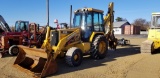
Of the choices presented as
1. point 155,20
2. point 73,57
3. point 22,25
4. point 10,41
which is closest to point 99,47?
point 73,57

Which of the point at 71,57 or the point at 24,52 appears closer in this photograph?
the point at 71,57

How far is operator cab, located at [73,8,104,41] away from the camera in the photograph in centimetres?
1139

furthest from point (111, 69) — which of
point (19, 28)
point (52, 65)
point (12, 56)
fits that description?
point (19, 28)

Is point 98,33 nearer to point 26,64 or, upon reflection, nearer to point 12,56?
point 26,64

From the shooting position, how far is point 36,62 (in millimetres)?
9016

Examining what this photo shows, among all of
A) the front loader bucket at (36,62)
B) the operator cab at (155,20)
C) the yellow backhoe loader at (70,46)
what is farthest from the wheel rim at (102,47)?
the operator cab at (155,20)

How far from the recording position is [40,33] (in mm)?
14711

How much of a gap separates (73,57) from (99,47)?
2575 mm

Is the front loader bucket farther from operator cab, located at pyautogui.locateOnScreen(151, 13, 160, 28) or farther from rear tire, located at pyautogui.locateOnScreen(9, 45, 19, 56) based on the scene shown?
operator cab, located at pyautogui.locateOnScreen(151, 13, 160, 28)

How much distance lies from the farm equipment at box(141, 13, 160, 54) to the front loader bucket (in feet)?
22.4

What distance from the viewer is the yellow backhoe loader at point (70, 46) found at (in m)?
8.67

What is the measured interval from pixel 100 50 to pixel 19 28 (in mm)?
8031

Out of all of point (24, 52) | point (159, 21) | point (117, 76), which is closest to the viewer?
point (117, 76)

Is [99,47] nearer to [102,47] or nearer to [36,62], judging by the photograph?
[102,47]
